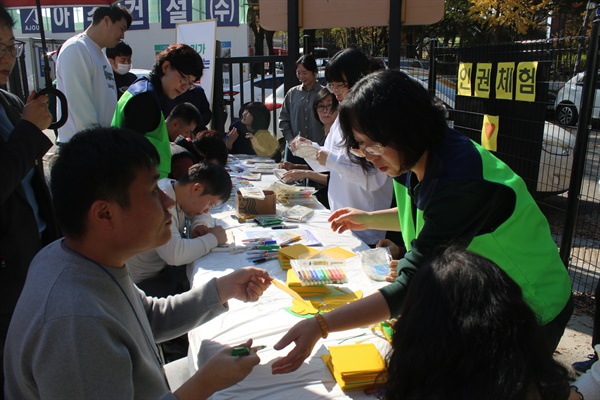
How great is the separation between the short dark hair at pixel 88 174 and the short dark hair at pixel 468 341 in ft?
2.27

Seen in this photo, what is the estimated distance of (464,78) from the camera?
421 cm

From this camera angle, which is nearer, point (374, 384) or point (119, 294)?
point (119, 294)

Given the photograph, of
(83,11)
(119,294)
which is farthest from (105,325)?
(83,11)

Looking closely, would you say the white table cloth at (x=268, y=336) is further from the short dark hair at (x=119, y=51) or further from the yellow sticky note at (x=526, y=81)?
the short dark hair at (x=119, y=51)

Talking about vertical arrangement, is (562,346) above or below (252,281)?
below

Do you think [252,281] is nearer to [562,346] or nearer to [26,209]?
[26,209]

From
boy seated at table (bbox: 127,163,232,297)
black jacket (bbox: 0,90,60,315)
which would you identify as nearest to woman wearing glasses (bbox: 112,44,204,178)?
boy seated at table (bbox: 127,163,232,297)

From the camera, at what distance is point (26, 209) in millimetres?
1707

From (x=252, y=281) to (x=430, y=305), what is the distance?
841mm

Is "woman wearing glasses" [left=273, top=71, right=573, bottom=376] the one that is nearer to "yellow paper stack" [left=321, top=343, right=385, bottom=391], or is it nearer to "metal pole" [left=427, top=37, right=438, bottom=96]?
"yellow paper stack" [left=321, top=343, right=385, bottom=391]

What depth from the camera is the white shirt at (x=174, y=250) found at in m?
2.27

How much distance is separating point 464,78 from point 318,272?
2.98 meters

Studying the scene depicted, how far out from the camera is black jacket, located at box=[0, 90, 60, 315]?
158 centimetres

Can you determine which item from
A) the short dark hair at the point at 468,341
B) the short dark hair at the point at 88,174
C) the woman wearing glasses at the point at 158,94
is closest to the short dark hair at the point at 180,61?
the woman wearing glasses at the point at 158,94
